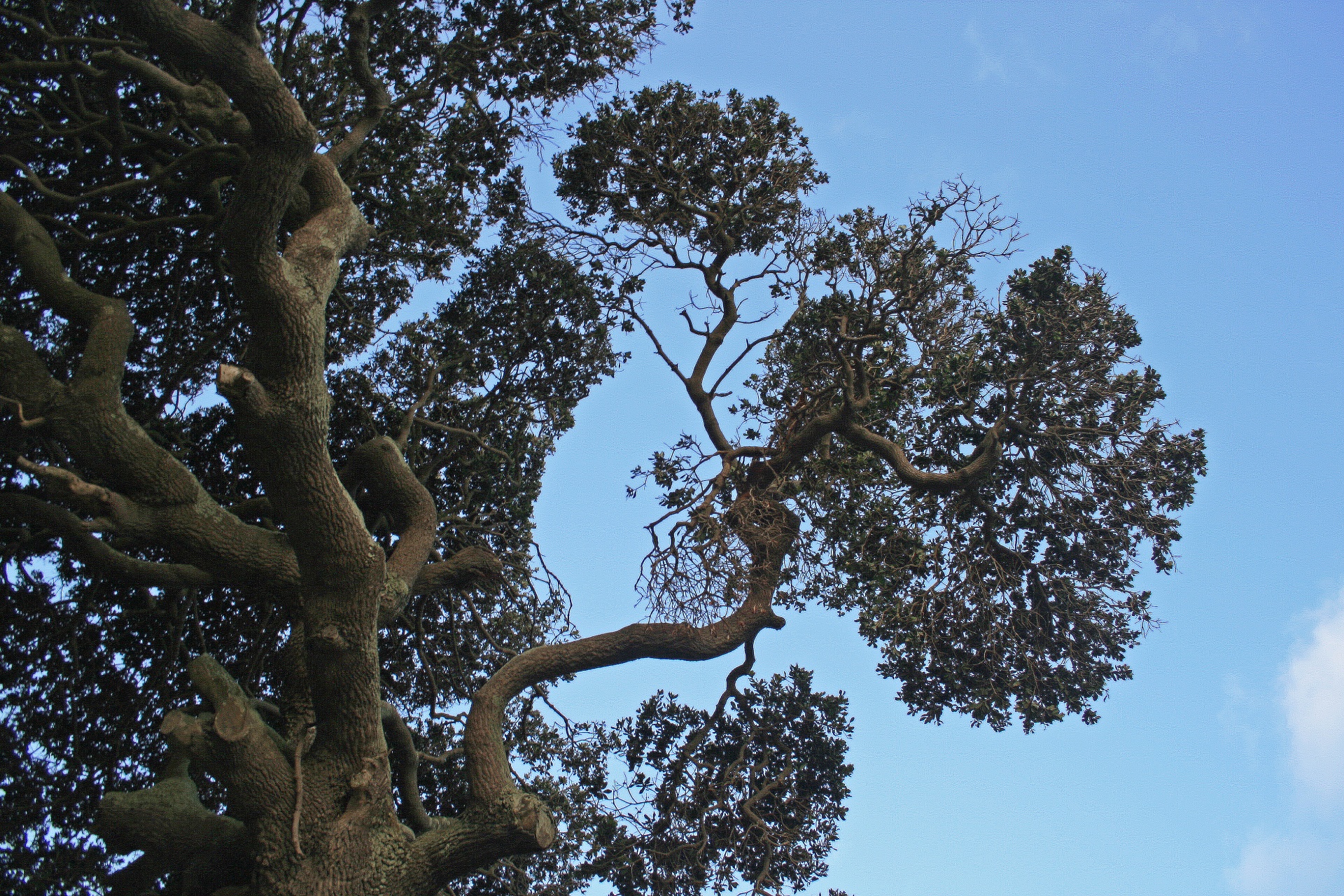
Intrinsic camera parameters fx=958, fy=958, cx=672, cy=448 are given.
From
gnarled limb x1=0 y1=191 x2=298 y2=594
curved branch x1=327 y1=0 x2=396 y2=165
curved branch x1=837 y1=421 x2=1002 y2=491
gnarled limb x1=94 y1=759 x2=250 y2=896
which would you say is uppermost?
curved branch x1=327 y1=0 x2=396 y2=165

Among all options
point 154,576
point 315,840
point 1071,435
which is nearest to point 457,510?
point 154,576

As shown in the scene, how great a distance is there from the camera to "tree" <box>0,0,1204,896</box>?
584 cm

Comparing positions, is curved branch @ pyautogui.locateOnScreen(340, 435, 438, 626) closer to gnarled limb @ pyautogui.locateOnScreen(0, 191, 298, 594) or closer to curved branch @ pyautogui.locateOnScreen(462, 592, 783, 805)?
gnarled limb @ pyautogui.locateOnScreen(0, 191, 298, 594)

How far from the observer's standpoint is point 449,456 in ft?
30.4

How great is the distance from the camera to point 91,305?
606cm

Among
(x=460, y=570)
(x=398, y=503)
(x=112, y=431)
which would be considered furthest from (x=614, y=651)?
(x=112, y=431)

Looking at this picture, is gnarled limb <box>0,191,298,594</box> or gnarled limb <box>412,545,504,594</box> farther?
gnarled limb <box>412,545,504,594</box>

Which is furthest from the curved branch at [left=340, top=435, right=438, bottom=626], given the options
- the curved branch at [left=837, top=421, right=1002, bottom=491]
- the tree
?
the curved branch at [left=837, top=421, right=1002, bottom=491]

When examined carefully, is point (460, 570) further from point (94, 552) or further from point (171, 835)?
point (171, 835)

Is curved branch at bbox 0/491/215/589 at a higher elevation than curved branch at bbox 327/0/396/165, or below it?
below

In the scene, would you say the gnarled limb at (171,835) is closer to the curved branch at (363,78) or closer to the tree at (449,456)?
the tree at (449,456)

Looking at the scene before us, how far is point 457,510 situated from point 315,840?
13.2ft

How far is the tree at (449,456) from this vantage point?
19.2ft

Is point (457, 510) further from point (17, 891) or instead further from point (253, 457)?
point (17, 891)
